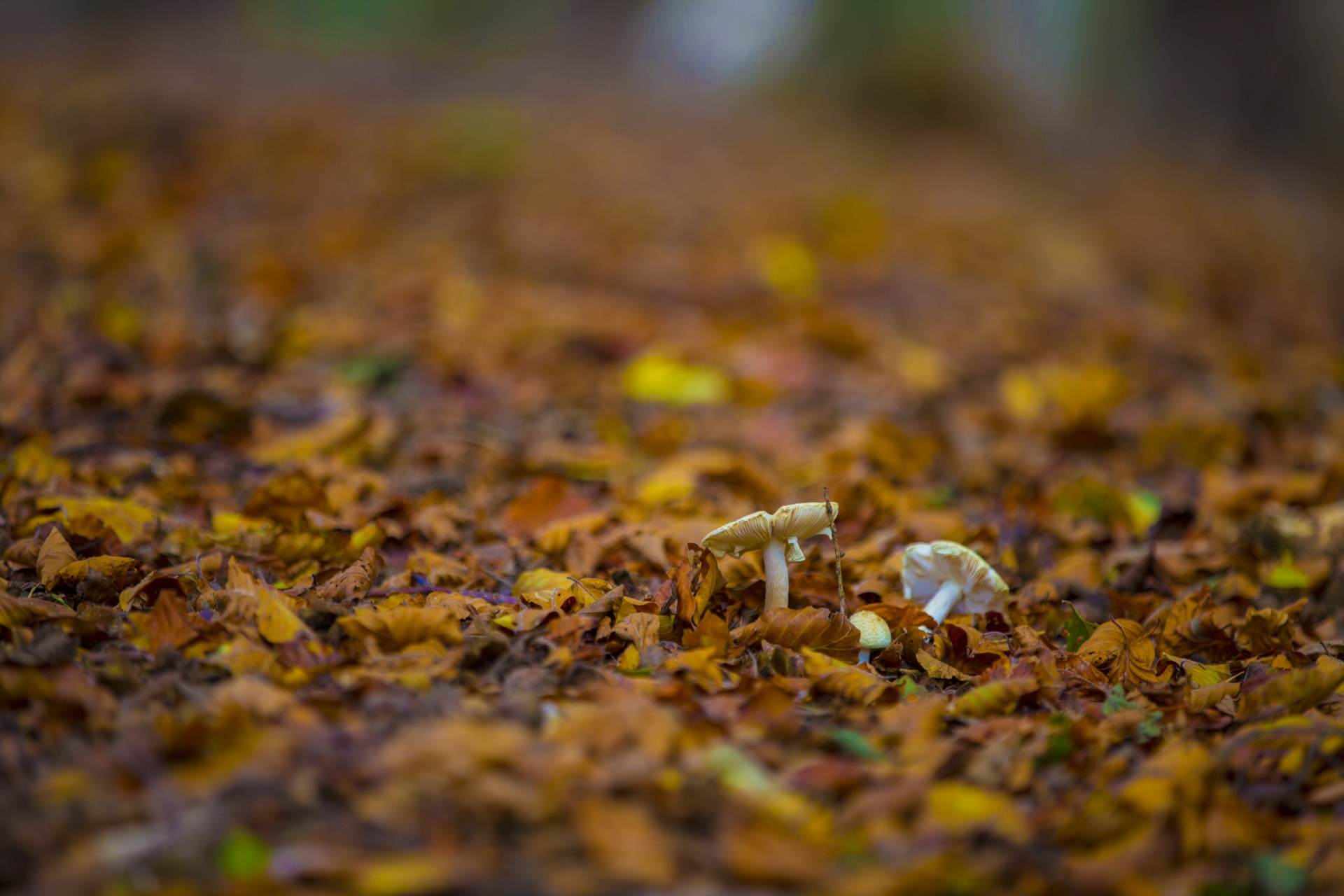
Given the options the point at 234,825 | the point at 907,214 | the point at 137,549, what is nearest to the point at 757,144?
the point at 907,214

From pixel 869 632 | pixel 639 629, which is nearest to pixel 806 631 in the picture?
pixel 869 632

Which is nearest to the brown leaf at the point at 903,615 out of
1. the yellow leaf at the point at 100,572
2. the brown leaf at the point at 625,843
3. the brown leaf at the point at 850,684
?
the brown leaf at the point at 850,684

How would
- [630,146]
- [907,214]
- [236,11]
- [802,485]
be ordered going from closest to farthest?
[802,485]
[907,214]
[630,146]
[236,11]

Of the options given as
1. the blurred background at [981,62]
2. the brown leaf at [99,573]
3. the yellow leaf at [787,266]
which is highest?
the blurred background at [981,62]

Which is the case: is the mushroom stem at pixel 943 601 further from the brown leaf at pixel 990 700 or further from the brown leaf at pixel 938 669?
the brown leaf at pixel 990 700

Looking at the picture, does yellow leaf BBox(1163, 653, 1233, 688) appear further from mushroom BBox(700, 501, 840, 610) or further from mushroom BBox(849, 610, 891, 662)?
mushroom BBox(700, 501, 840, 610)

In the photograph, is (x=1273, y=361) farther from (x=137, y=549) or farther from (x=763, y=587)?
(x=137, y=549)
